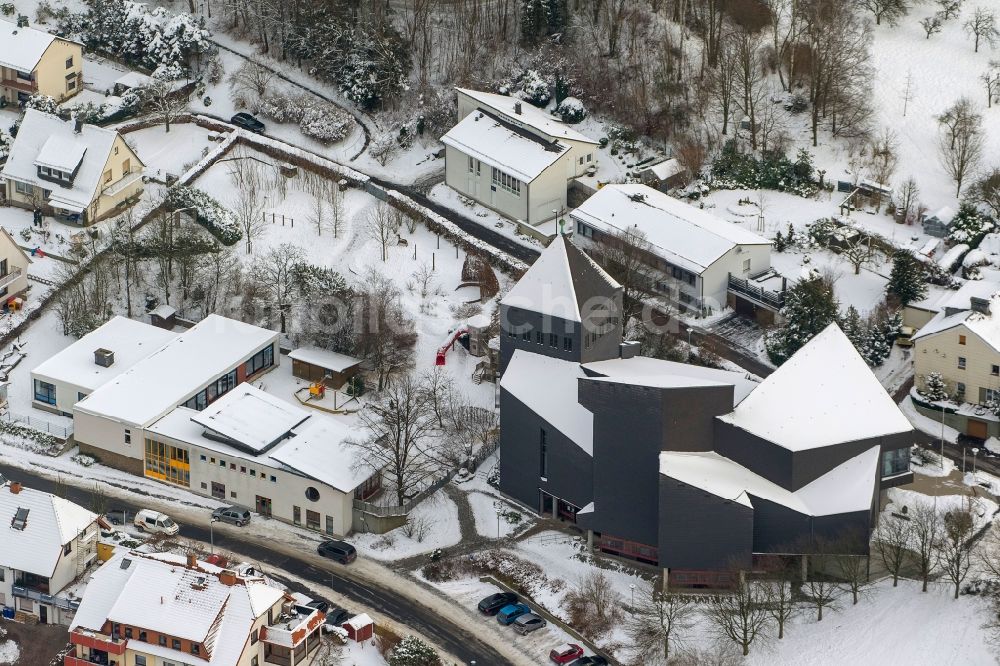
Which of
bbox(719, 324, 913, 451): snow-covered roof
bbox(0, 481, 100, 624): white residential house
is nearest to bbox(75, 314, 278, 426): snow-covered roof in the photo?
bbox(0, 481, 100, 624): white residential house

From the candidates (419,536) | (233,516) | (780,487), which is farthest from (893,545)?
(233,516)

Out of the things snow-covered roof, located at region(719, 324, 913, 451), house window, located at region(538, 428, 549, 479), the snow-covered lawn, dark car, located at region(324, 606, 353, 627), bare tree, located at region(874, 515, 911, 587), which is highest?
snow-covered roof, located at region(719, 324, 913, 451)

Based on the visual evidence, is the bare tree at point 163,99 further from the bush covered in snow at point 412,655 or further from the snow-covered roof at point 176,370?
the bush covered in snow at point 412,655

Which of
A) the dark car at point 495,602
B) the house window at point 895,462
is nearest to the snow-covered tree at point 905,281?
the house window at point 895,462

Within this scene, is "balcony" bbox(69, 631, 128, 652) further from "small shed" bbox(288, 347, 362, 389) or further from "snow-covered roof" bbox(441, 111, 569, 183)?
"snow-covered roof" bbox(441, 111, 569, 183)

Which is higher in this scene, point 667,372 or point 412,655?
point 667,372

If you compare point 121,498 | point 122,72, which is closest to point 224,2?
point 122,72

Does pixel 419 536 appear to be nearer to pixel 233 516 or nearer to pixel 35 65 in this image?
pixel 233 516
